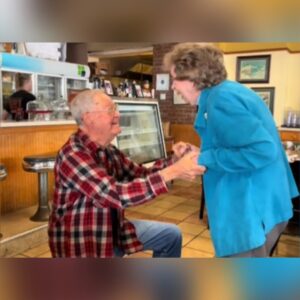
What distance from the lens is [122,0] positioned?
0.36 m

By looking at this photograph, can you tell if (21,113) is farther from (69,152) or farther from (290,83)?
(290,83)

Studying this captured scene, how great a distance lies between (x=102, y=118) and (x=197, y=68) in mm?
445

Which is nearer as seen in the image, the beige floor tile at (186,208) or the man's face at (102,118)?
the man's face at (102,118)

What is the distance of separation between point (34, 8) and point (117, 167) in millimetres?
1181

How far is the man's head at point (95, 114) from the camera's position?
1317 millimetres

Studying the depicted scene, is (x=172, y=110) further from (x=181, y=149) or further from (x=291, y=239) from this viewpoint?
(x=181, y=149)

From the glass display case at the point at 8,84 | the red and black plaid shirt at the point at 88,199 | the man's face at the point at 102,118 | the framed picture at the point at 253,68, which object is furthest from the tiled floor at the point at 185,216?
the framed picture at the point at 253,68

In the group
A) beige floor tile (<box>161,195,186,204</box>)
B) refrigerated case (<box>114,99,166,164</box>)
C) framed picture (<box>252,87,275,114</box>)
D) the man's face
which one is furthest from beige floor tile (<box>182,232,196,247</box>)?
framed picture (<box>252,87,275,114</box>)

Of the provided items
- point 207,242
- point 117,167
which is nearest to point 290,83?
point 207,242

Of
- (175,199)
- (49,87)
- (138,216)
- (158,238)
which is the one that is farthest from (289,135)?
(158,238)

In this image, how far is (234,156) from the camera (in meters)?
Answer: 0.95

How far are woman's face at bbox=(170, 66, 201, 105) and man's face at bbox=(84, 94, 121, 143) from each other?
333 mm

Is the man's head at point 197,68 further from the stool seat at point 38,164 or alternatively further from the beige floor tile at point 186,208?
the beige floor tile at point 186,208

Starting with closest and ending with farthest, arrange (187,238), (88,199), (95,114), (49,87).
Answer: (88,199), (95,114), (187,238), (49,87)
